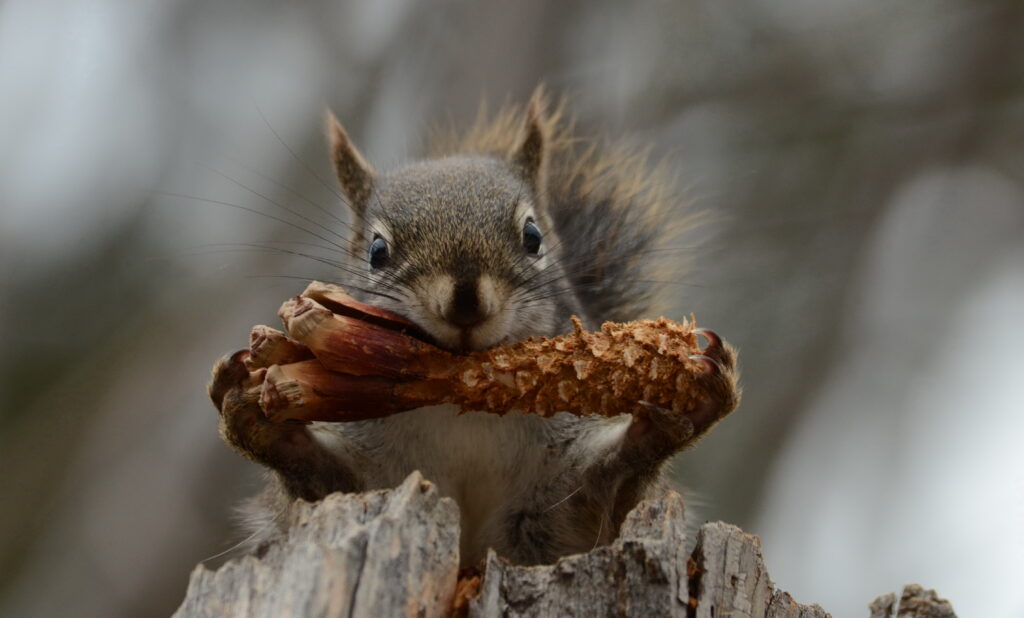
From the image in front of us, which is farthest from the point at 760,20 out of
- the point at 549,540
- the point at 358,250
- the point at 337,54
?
the point at 549,540

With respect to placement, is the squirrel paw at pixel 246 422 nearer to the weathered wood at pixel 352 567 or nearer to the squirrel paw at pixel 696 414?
the weathered wood at pixel 352 567

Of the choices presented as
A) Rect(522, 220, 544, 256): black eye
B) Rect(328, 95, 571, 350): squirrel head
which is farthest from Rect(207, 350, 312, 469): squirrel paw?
Rect(522, 220, 544, 256): black eye

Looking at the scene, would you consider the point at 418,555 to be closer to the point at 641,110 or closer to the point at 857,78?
the point at 641,110

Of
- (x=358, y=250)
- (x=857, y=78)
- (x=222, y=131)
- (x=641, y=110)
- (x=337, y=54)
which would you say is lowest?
(x=358, y=250)

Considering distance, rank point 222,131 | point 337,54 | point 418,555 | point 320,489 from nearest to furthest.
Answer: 1. point 418,555
2. point 320,489
3. point 222,131
4. point 337,54

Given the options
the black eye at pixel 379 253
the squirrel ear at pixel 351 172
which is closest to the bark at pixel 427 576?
the black eye at pixel 379 253

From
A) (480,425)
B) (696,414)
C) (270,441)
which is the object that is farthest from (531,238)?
(270,441)

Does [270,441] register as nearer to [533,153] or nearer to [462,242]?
[462,242]
